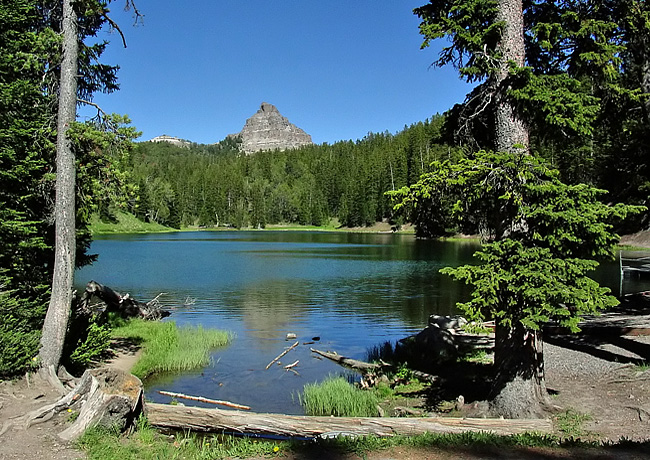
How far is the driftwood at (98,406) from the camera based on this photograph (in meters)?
7.45

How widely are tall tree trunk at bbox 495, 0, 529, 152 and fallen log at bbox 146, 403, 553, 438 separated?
190 inches

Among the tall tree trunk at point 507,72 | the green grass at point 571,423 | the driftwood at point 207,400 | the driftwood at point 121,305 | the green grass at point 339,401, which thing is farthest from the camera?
the driftwood at point 121,305

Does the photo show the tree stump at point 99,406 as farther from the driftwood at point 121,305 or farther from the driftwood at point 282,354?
the driftwood at point 121,305

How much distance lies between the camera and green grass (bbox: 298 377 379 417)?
10734 mm

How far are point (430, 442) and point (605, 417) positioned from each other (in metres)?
4.04

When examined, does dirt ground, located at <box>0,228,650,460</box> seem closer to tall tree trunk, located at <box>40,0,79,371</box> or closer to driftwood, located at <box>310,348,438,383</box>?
tall tree trunk, located at <box>40,0,79,371</box>

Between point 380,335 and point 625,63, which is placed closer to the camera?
point 625,63

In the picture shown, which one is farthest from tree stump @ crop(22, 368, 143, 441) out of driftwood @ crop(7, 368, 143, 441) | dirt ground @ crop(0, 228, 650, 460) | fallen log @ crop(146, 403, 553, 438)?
fallen log @ crop(146, 403, 553, 438)

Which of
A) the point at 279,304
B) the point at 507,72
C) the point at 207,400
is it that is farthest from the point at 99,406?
the point at 279,304

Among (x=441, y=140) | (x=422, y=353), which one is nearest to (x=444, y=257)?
(x=422, y=353)

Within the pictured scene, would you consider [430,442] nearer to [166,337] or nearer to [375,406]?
[375,406]

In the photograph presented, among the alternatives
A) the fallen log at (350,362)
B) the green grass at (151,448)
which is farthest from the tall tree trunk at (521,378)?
the fallen log at (350,362)

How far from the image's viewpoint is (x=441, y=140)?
1083 cm

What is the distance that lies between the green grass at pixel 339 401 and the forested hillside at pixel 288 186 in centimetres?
9726
